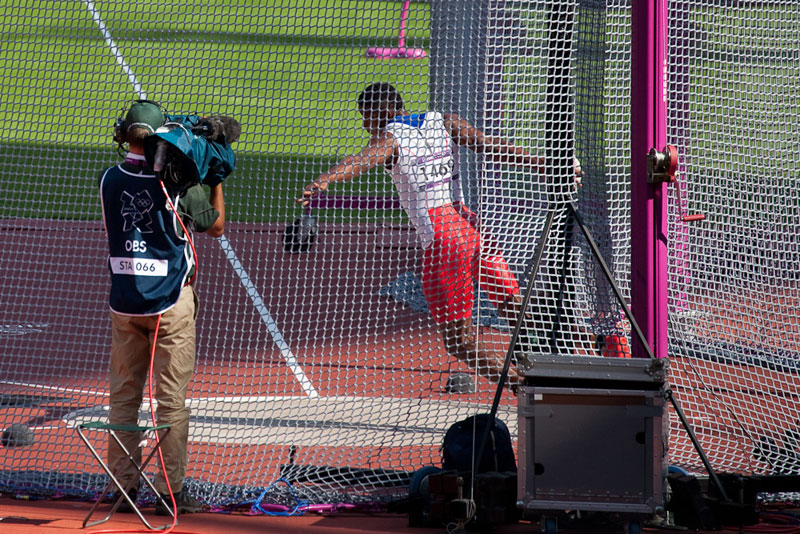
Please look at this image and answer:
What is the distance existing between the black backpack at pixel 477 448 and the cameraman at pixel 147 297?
52.9 inches

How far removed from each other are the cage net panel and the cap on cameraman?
115 inches

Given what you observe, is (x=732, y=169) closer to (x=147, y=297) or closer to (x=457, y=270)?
(x=457, y=270)

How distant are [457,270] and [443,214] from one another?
1.20ft

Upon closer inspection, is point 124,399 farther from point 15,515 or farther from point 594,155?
point 594,155

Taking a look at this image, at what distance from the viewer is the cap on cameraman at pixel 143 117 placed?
181 inches

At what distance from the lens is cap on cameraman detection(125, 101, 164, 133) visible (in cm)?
460

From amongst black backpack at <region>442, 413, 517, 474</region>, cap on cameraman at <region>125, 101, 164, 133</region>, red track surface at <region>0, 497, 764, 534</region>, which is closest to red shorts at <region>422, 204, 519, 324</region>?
black backpack at <region>442, 413, 517, 474</region>

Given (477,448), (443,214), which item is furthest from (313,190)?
(477,448)

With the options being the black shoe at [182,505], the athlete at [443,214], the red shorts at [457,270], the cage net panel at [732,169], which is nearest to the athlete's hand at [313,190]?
the athlete at [443,214]

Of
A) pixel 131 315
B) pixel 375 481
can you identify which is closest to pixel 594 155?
pixel 375 481

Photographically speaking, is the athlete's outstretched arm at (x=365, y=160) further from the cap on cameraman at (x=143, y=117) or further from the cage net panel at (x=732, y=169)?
the cage net panel at (x=732, y=169)

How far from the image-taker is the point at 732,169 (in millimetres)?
5555

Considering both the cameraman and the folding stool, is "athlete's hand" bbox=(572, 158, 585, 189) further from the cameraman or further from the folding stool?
the folding stool

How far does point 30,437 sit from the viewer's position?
18.2ft
